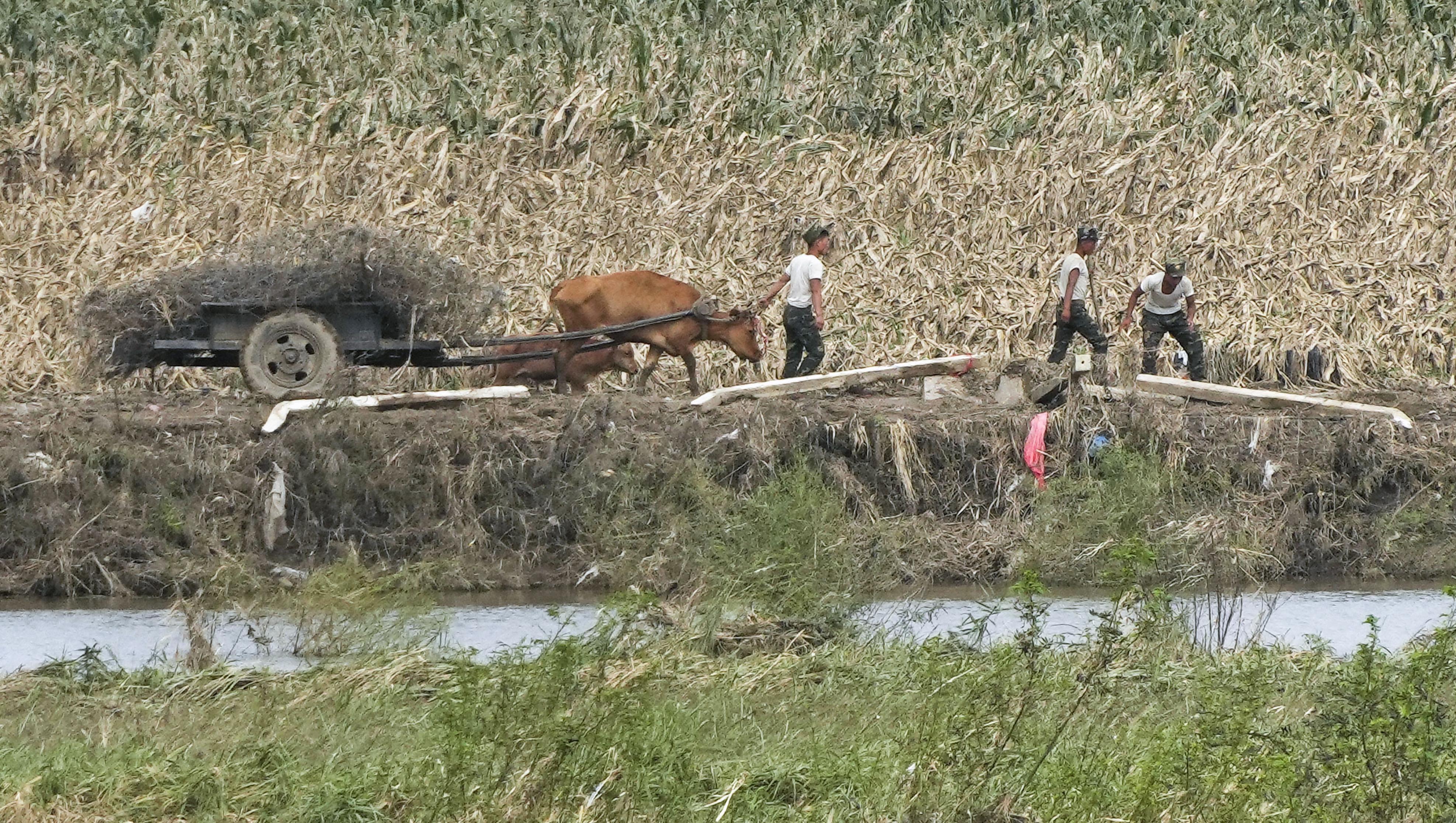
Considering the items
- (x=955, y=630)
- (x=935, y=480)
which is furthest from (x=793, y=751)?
(x=935, y=480)

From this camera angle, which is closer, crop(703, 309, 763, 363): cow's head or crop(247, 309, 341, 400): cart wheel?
crop(247, 309, 341, 400): cart wheel

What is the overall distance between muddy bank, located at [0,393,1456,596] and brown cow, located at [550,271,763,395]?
97 cm

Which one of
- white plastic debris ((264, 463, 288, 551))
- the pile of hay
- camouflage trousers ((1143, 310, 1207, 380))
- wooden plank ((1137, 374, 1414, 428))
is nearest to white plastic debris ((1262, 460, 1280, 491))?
wooden plank ((1137, 374, 1414, 428))

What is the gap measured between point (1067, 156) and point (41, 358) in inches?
429

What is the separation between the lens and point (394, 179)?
2214cm

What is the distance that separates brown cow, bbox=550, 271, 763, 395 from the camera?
15797 mm

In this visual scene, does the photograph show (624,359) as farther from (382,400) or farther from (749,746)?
(749,746)

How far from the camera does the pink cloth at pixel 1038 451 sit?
14.2 meters

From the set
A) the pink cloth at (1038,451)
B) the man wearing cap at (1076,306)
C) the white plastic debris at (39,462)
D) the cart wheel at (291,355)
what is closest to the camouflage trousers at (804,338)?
the man wearing cap at (1076,306)

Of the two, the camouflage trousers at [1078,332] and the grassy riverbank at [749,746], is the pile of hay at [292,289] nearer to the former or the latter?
the camouflage trousers at [1078,332]

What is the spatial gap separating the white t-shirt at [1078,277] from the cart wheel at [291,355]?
5710mm

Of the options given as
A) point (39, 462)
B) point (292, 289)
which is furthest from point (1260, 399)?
point (39, 462)

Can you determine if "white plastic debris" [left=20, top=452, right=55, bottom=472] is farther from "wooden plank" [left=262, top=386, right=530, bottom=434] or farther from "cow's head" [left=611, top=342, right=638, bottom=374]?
"cow's head" [left=611, top=342, right=638, bottom=374]

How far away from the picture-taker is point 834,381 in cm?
1529
